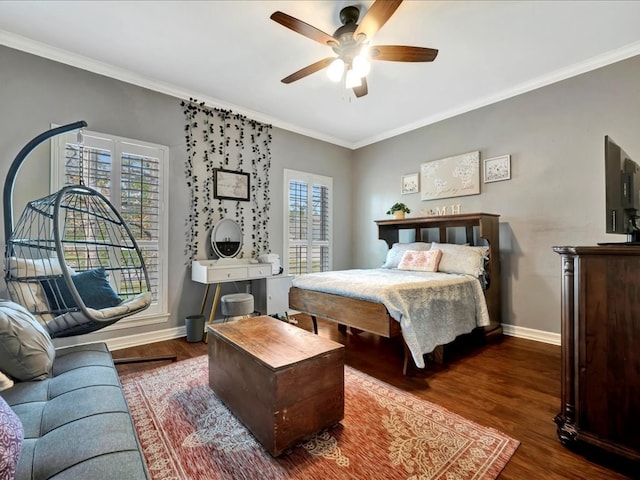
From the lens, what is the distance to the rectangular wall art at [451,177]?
3.72m

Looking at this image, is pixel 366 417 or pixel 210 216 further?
pixel 210 216

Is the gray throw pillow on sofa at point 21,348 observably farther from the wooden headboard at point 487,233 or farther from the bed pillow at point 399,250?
the wooden headboard at point 487,233

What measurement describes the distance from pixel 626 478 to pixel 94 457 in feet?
6.94

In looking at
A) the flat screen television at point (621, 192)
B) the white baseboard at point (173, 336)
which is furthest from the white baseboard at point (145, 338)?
the flat screen television at point (621, 192)

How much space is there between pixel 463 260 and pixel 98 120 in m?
3.97

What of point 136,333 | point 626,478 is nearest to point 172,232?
point 136,333

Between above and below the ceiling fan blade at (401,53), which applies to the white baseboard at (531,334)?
below

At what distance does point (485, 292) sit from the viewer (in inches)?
125

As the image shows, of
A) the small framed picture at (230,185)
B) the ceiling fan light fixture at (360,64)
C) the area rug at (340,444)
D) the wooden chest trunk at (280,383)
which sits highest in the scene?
the ceiling fan light fixture at (360,64)

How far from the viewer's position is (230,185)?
3797mm

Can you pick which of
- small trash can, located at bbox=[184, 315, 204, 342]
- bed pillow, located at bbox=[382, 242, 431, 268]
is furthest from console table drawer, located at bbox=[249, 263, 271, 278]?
bed pillow, located at bbox=[382, 242, 431, 268]

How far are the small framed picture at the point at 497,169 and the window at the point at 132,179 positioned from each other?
3.76 m

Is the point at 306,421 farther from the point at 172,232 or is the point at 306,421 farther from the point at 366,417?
the point at 172,232

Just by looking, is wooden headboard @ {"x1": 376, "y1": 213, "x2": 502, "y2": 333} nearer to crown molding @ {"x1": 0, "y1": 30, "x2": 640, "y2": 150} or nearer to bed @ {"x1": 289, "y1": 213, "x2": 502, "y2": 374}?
bed @ {"x1": 289, "y1": 213, "x2": 502, "y2": 374}
